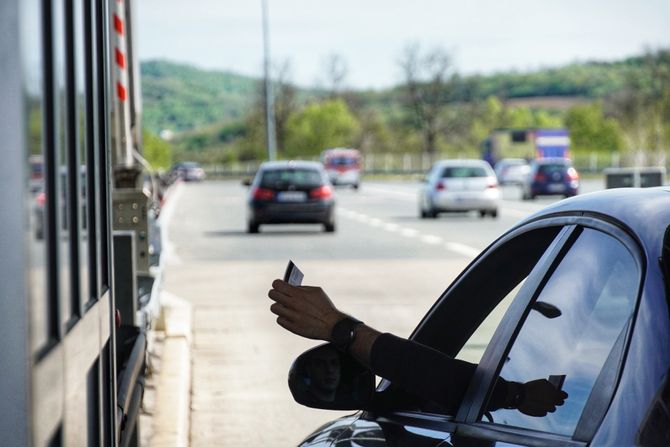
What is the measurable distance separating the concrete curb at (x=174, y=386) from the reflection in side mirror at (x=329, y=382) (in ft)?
13.6

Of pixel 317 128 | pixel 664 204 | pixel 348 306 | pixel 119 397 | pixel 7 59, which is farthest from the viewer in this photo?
pixel 317 128

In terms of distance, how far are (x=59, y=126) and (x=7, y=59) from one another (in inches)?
26.8

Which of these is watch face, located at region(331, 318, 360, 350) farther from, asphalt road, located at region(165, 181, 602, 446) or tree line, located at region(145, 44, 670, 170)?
tree line, located at region(145, 44, 670, 170)

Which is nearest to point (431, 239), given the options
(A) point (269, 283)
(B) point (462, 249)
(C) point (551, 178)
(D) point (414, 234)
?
(D) point (414, 234)

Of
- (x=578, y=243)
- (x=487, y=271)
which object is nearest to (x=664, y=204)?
(x=578, y=243)

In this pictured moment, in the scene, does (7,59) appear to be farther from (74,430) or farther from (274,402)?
(274,402)

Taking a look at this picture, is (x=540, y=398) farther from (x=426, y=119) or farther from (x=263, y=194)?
(x=426, y=119)

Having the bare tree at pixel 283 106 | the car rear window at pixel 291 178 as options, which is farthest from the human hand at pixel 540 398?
Result: the bare tree at pixel 283 106

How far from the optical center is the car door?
236 cm

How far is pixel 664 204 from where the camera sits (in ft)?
7.98

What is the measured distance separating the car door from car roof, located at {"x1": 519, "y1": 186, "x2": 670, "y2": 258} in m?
0.02

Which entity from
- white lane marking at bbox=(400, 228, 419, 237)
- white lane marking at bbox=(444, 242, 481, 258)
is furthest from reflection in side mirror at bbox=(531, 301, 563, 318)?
white lane marking at bbox=(400, 228, 419, 237)

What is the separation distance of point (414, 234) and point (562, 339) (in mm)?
24857

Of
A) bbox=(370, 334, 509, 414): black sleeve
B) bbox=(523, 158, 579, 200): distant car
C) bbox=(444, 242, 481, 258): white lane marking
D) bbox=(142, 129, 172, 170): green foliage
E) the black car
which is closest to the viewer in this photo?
the black car
